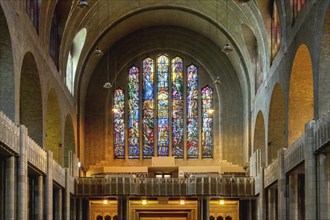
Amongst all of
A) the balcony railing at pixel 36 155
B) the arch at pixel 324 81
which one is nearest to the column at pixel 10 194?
the balcony railing at pixel 36 155

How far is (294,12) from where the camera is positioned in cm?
4416

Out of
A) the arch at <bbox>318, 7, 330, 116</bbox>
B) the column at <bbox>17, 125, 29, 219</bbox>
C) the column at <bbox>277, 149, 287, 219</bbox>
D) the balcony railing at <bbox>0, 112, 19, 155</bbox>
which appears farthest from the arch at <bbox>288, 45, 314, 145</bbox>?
the balcony railing at <bbox>0, 112, 19, 155</bbox>

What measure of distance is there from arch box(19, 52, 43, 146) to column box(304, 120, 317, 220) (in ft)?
54.0

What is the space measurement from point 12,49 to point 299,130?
691 inches

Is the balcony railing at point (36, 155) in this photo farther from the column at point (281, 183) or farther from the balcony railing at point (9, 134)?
the column at point (281, 183)

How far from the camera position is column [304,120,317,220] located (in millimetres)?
36625

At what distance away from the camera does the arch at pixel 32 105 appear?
4556cm

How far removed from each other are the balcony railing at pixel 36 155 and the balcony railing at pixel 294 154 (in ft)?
46.3

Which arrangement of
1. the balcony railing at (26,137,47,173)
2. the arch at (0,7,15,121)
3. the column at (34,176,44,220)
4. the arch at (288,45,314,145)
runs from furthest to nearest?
the column at (34,176,44,220) → the arch at (288,45,314,145) → the balcony railing at (26,137,47,173) → the arch at (0,7,15,121)

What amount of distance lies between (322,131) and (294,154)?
21.7 feet

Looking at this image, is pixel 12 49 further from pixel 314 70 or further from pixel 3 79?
pixel 314 70

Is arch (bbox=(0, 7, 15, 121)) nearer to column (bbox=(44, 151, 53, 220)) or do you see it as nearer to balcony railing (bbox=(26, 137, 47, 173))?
balcony railing (bbox=(26, 137, 47, 173))

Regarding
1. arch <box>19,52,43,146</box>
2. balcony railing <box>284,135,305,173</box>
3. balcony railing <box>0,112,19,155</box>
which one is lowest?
balcony railing <box>284,135,305,173</box>

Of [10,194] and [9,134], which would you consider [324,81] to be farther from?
A: [10,194]
